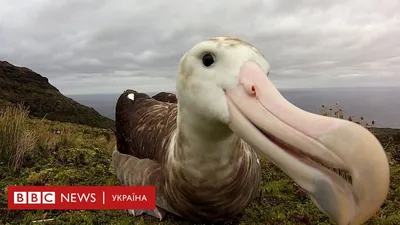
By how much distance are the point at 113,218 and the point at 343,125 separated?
3.23 metres

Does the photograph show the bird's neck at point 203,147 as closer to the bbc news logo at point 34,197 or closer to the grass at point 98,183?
the grass at point 98,183

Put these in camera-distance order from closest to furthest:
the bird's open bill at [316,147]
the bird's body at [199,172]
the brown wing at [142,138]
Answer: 1. the bird's open bill at [316,147]
2. the bird's body at [199,172]
3. the brown wing at [142,138]

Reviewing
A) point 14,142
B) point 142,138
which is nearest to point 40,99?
point 14,142

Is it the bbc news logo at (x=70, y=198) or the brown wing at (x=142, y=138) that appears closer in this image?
the brown wing at (x=142, y=138)

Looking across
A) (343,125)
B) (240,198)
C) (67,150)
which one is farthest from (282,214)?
(67,150)

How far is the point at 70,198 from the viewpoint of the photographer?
16.4 ft

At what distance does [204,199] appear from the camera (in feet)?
11.4

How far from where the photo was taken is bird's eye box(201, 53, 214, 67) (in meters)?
2.81

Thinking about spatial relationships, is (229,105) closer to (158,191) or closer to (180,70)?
(180,70)

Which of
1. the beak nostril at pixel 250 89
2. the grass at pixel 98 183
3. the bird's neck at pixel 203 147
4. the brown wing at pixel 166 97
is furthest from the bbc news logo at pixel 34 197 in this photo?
the beak nostril at pixel 250 89

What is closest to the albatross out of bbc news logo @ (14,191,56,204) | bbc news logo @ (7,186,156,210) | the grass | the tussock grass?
bbc news logo @ (7,186,156,210)

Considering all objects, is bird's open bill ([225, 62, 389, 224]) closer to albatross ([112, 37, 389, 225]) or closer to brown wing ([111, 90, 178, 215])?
albatross ([112, 37, 389, 225])

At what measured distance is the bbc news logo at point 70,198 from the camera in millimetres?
4680

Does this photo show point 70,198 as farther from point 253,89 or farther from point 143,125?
point 253,89
